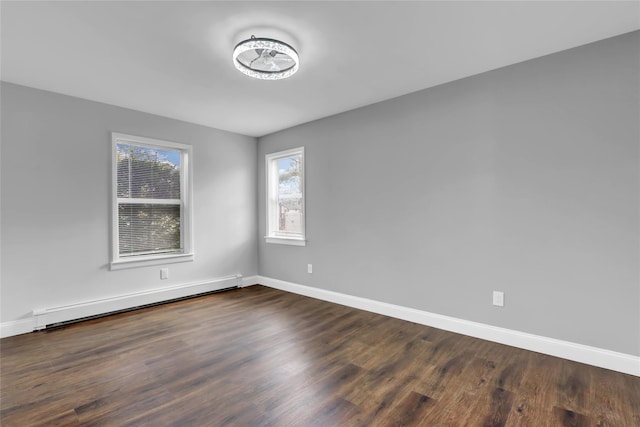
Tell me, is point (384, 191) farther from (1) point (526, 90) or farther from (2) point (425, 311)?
(1) point (526, 90)

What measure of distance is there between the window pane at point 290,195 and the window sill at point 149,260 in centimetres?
144

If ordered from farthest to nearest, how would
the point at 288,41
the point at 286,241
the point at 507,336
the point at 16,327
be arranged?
the point at 286,241
the point at 16,327
the point at 507,336
the point at 288,41

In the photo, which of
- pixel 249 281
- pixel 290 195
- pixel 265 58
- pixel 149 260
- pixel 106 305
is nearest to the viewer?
pixel 265 58

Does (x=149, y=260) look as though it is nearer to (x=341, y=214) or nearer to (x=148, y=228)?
(x=148, y=228)

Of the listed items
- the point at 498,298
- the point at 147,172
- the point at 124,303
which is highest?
the point at 147,172

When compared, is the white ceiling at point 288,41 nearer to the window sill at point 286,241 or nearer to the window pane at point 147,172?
the window pane at point 147,172

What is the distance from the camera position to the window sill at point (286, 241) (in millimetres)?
4329

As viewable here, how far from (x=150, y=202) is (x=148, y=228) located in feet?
1.12

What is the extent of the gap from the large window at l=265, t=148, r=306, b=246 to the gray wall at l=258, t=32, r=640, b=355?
2.53 feet

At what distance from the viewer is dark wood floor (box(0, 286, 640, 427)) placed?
174 centimetres

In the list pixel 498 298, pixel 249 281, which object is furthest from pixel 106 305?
pixel 498 298

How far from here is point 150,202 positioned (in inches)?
155

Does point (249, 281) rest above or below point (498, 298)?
below

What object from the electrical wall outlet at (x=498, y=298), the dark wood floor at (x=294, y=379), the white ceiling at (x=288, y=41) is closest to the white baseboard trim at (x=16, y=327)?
the dark wood floor at (x=294, y=379)
